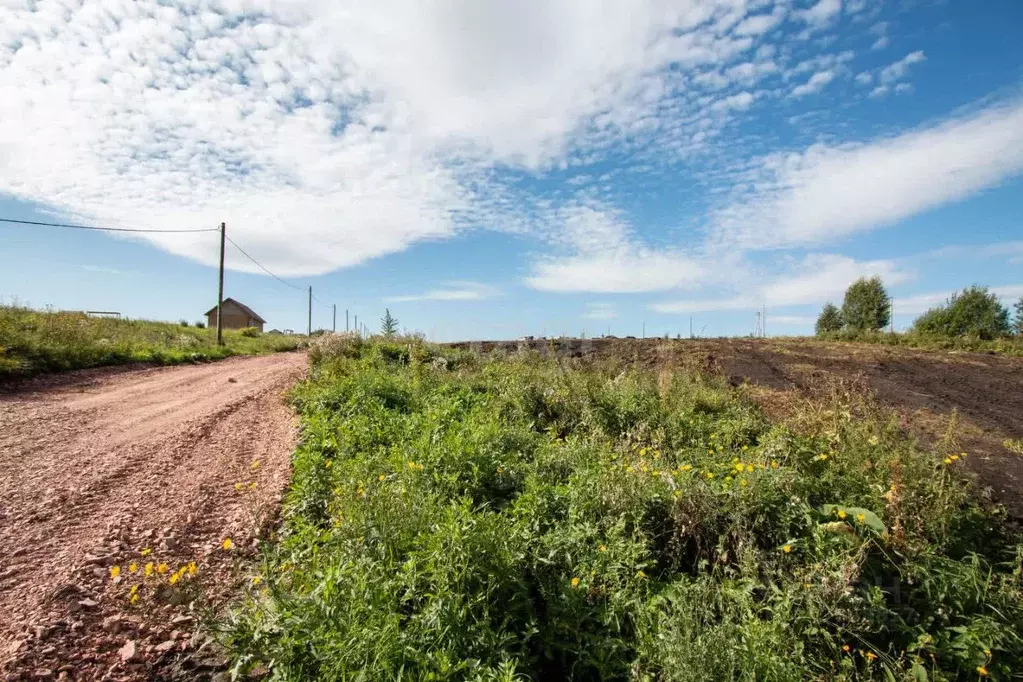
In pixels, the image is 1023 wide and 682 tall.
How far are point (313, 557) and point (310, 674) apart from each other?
0.87 meters

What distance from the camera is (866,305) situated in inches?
1777

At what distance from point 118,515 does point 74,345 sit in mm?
9897

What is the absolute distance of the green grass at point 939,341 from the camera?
15742 millimetres

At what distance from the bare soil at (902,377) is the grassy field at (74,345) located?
811 centimetres

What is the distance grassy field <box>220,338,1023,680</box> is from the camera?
8.55 feet

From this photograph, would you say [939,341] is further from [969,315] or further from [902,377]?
[969,315]

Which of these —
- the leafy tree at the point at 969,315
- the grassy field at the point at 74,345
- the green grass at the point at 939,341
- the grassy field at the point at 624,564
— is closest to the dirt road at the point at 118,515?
the grassy field at the point at 624,564

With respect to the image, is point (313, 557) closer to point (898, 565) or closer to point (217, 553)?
point (217, 553)

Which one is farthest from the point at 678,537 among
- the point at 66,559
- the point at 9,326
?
the point at 9,326

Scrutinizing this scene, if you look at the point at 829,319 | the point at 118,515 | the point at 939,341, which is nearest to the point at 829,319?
the point at 829,319

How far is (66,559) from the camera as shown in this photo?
3.29 m

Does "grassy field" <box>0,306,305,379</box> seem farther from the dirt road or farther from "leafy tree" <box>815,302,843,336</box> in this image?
"leafy tree" <box>815,302,843,336</box>

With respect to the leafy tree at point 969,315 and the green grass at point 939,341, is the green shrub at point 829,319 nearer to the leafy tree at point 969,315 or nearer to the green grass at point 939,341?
the leafy tree at point 969,315

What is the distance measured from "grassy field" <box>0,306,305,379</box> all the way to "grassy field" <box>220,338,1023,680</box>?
8121mm
